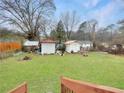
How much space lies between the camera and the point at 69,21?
34094 mm

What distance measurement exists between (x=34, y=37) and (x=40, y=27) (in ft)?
5.95

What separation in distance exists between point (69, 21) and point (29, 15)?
8.49 metres

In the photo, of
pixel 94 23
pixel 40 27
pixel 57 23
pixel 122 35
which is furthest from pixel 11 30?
pixel 122 35

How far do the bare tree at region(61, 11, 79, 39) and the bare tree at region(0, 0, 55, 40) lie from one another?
Result: 501 cm

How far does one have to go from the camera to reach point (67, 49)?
76.9ft

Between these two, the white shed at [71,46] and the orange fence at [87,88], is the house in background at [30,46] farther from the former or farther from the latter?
the orange fence at [87,88]

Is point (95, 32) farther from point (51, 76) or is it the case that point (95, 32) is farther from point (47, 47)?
point (51, 76)

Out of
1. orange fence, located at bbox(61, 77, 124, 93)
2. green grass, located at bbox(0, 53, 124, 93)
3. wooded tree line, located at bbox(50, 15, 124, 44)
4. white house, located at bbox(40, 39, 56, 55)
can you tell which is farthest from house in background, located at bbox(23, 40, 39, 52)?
orange fence, located at bbox(61, 77, 124, 93)

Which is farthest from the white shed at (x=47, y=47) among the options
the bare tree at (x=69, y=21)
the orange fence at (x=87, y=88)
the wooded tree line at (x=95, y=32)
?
the orange fence at (x=87, y=88)

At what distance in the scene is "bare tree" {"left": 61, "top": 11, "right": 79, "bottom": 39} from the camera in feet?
109

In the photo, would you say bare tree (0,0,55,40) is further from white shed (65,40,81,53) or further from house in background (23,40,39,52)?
white shed (65,40,81,53)

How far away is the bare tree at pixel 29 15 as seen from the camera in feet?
92.4

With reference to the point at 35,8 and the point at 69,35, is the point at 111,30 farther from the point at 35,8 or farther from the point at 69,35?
the point at 35,8

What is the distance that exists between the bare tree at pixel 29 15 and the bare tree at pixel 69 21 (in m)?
5.01
